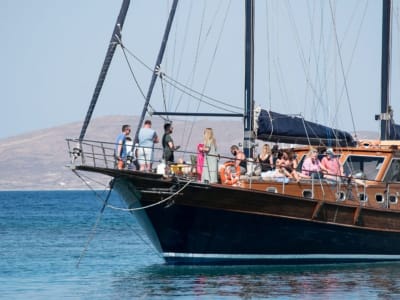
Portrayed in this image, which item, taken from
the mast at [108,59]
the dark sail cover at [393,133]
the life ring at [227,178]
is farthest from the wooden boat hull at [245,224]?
the dark sail cover at [393,133]

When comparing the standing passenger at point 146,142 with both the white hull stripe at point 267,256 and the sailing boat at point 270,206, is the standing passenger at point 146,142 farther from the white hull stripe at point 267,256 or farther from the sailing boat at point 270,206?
the white hull stripe at point 267,256

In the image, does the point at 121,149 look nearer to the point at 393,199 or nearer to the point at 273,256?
the point at 273,256

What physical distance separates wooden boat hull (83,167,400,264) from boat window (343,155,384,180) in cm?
158

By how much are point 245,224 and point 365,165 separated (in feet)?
15.5

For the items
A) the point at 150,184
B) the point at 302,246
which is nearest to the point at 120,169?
the point at 150,184

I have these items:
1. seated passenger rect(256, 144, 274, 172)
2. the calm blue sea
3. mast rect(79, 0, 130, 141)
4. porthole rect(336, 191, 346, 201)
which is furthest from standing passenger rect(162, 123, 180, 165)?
porthole rect(336, 191, 346, 201)

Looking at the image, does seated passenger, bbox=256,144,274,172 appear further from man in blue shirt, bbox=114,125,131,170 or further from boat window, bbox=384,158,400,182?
man in blue shirt, bbox=114,125,131,170

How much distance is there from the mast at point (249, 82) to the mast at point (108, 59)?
404cm

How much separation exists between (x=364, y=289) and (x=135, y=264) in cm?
1003

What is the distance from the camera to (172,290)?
29625 millimetres

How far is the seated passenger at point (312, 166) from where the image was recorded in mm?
34469

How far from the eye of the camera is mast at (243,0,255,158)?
34688 millimetres

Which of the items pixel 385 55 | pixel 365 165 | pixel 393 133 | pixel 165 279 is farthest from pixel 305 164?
pixel 385 55

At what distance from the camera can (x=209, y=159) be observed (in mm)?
33031
